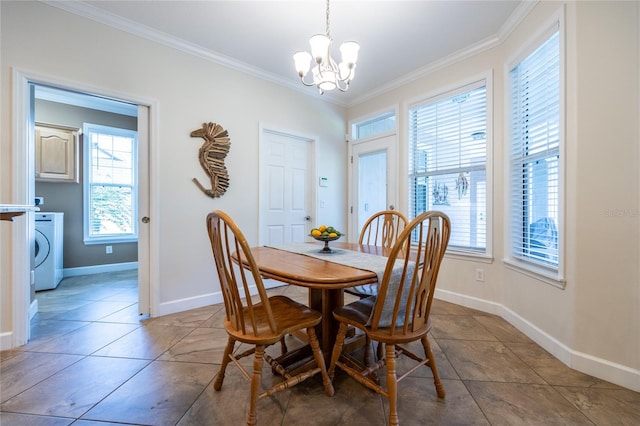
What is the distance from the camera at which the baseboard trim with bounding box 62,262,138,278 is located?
156 inches

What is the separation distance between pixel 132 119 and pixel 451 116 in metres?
4.81

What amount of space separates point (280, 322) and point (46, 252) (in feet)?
12.1

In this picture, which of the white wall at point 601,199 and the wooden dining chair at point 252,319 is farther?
the white wall at point 601,199

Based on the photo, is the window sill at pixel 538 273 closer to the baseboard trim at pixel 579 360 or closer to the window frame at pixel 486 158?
the window frame at pixel 486 158

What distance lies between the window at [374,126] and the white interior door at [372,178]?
138 millimetres

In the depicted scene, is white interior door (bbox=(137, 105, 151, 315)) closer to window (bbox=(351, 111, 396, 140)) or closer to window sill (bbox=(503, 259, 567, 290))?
window (bbox=(351, 111, 396, 140))

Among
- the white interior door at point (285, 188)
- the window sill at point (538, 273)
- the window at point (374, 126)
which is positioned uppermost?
the window at point (374, 126)

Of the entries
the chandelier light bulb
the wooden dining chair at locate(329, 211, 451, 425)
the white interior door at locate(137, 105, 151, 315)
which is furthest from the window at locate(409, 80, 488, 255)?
the white interior door at locate(137, 105, 151, 315)

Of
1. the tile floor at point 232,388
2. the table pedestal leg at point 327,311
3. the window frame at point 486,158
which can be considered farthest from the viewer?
the window frame at point 486,158

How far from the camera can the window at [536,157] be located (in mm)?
1971

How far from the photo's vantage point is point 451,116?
298cm

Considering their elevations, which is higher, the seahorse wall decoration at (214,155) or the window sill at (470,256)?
the seahorse wall decoration at (214,155)

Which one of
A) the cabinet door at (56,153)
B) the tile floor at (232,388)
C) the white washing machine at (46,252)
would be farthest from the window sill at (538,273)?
the cabinet door at (56,153)

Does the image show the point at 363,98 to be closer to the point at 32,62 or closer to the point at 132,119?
the point at 32,62
